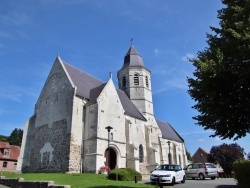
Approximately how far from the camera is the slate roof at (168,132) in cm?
4163

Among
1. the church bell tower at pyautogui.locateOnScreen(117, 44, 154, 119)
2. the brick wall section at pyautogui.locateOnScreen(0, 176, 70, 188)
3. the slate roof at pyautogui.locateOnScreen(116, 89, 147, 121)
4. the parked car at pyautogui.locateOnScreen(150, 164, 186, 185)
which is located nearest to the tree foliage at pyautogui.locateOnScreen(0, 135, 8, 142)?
the church bell tower at pyautogui.locateOnScreen(117, 44, 154, 119)

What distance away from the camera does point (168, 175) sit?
16.0 m

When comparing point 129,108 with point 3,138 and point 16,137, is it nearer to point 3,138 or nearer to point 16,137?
point 3,138

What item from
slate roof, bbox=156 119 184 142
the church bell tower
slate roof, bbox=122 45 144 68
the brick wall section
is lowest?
the brick wall section

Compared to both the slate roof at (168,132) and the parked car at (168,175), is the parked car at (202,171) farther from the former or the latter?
the slate roof at (168,132)

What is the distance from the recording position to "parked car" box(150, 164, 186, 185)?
15.9m

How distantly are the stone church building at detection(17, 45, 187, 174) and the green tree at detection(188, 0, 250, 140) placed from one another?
14402 millimetres

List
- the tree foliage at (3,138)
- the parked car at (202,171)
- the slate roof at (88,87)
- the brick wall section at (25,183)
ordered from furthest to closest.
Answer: the tree foliage at (3,138)
the slate roof at (88,87)
the parked car at (202,171)
the brick wall section at (25,183)

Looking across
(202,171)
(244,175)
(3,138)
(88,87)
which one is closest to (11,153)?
(88,87)

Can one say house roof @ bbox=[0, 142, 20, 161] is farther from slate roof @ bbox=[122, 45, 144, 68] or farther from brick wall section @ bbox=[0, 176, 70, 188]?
brick wall section @ bbox=[0, 176, 70, 188]

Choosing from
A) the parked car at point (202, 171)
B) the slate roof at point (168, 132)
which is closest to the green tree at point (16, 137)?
the slate roof at point (168, 132)

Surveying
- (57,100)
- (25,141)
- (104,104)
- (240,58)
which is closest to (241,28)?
(240,58)

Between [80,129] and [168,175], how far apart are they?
430 inches

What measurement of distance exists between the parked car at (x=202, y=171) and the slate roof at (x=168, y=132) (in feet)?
60.1
